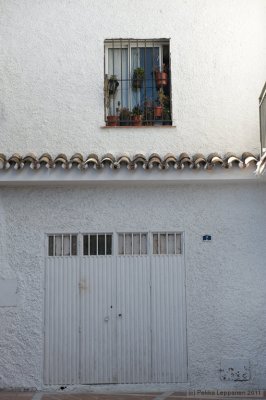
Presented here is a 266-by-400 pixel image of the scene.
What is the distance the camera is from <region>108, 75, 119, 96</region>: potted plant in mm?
11203

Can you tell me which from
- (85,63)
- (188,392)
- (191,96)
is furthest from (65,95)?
(188,392)

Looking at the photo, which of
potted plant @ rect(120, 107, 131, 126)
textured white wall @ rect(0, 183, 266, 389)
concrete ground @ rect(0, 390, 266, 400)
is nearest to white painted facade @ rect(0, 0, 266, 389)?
textured white wall @ rect(0, 183, 266, 389)

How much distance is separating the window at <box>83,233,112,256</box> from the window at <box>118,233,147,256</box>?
0.70ft

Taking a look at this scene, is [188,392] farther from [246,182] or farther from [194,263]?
[246,182]

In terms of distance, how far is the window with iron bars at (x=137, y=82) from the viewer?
11117mm

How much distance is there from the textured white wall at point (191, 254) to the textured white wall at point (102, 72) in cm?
87

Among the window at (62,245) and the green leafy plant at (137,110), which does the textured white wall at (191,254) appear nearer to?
the window at (62,245)

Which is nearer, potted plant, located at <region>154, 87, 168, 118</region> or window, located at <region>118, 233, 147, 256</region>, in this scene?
window, located at <region>118, 233, 147, 256</region>

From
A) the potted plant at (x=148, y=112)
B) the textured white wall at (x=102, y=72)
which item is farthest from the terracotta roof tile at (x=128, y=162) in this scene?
the potted plant at (x=148, y=112)

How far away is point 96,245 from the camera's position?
10.7 m

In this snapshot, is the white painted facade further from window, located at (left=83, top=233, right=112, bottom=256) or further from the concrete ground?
the concrete ground

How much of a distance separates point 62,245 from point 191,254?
2.30 meters

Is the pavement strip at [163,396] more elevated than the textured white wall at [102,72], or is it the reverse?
the textured white wall at [102,72]

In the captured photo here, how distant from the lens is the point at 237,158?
33.2 feet
